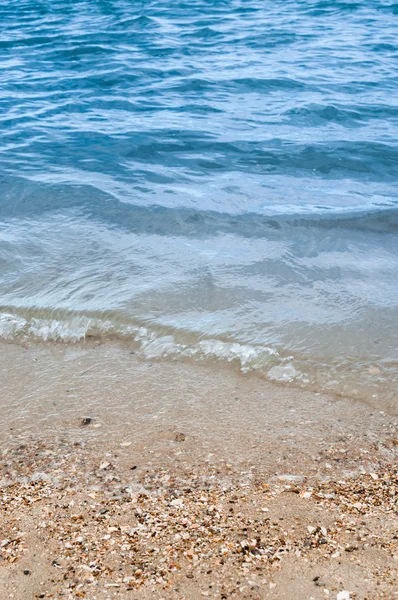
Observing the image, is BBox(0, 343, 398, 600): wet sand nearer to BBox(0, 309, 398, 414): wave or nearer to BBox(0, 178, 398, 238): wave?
BBox(0, 309, 398, 414): wave

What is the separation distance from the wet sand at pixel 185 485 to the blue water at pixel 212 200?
368 mm

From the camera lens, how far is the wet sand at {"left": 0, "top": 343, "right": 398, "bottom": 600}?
2365 mm

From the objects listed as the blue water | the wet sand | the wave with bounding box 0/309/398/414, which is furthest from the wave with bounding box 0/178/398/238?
the wet sand

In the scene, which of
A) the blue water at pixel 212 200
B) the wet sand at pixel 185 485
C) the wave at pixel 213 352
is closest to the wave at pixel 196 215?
the blue water at pixel 212 200

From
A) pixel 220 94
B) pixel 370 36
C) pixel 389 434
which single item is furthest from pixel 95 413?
pixel 370 36

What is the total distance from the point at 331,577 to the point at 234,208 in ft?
15.3

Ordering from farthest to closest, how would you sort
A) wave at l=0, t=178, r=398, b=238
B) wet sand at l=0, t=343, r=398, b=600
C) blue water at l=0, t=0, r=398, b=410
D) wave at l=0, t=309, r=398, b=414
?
1. wave at l=0, t=178, r=398, b=238
2. blue water at l=0, t=0, r=398, b=410
3. wave at l=0, t=309, r=398, b=414
4. wet sand at l=0, t=343, r=398, b=600

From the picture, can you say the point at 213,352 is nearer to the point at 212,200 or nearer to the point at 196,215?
the point at 196,215

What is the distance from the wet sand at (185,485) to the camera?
93.1 inches

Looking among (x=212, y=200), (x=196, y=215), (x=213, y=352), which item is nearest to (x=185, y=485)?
(x=213, y=352)

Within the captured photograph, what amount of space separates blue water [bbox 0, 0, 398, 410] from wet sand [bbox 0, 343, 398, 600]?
1.21ft

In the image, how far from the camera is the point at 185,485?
290cm

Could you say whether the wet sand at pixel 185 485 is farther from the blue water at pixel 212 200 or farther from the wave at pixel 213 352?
the blue water at pixel 212 200

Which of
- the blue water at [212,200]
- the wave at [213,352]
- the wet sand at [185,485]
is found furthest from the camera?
the blue water at [212,200]
